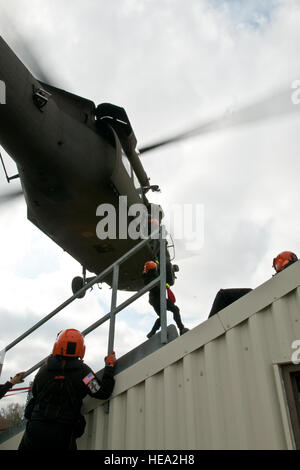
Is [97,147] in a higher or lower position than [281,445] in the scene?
higher

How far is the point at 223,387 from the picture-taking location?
2766 millimetres

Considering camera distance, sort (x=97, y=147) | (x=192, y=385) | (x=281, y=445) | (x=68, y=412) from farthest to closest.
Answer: (x=97, y=147) → (x=68, y=412) → (x=192, y=385) → (x=281, y=445)

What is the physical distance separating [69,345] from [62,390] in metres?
0.43

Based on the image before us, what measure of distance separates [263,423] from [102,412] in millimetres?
1722

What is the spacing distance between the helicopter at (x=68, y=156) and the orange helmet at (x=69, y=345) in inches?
89.4

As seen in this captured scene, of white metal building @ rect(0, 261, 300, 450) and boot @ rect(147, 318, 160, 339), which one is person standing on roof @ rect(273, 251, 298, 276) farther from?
boot @ rect(147, 318, 160, 339)

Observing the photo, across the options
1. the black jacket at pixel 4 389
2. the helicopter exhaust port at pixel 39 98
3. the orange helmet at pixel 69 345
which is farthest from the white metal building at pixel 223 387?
the helicopter exhaust port at pixel 39 98

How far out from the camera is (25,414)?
130 inches

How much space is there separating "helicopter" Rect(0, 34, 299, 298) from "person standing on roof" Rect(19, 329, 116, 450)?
2.43m

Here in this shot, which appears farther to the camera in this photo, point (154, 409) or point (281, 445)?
point (154, 409)

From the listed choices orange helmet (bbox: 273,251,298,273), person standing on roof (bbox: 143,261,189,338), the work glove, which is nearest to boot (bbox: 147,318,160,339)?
person standing on roof (bbox: 143,261,189,338)
